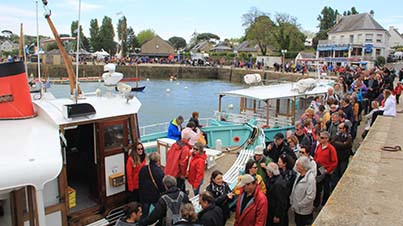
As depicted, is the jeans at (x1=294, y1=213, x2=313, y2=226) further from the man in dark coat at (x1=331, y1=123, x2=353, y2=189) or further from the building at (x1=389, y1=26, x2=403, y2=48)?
the building at (x1=389, y1=26, x2=403, y2=48)

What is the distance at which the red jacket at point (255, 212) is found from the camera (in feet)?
16.6

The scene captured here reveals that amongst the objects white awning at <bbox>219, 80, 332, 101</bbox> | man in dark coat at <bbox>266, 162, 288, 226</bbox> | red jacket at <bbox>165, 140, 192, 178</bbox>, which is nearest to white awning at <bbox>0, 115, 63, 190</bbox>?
red jacket at <bbox>165, 140, 192, 178</bbox>

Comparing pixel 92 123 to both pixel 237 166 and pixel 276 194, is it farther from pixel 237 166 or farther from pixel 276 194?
pixel 237 166

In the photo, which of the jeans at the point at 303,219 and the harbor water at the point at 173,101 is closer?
the jeans at the point at 303,219

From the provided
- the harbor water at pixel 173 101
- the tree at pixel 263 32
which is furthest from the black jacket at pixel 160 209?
the tree at pixel 263 32

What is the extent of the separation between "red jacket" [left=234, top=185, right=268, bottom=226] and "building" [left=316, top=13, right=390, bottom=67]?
195 ft

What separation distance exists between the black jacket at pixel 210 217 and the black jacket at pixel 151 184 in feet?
4.22

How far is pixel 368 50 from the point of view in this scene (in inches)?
2473

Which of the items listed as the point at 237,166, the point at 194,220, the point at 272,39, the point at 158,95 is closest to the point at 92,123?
the point at 194,220

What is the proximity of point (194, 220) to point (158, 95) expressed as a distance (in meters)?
41.6

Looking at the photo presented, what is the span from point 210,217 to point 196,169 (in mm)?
2173

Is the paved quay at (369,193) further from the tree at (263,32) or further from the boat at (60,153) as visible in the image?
the tree at (263,32)

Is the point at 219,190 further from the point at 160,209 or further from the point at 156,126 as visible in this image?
the point at 156,126

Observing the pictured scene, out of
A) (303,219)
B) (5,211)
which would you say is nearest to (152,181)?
(5,211)
